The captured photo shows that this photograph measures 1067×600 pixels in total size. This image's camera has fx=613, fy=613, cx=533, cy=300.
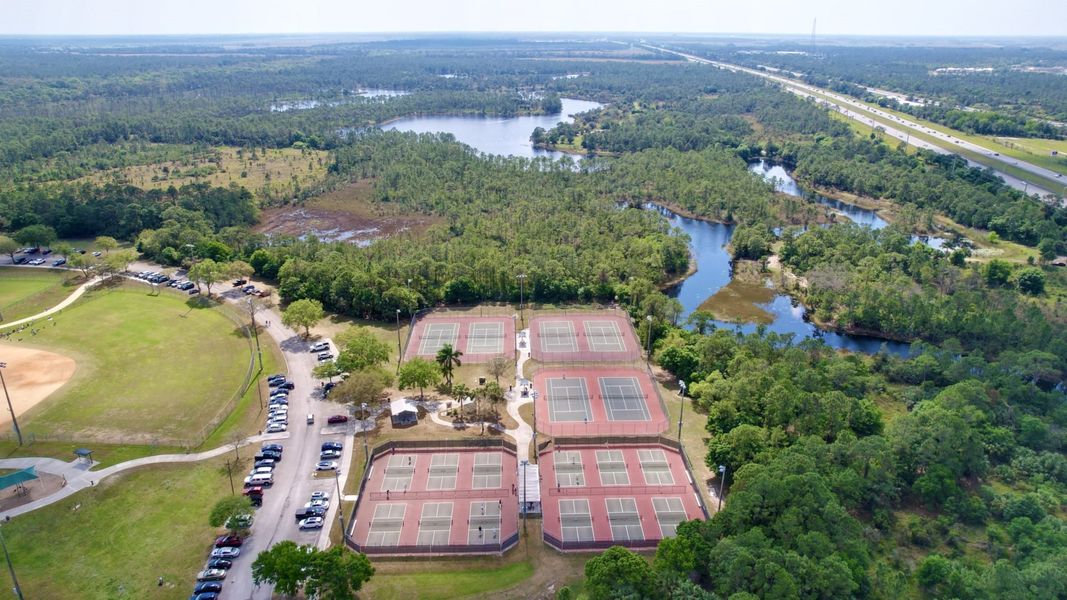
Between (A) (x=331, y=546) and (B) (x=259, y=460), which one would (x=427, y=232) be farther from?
(A) (x=331, y=546)

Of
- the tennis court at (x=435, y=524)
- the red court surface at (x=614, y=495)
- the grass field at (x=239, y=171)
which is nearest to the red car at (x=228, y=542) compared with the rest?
the tennis court at (x=435, y=524)

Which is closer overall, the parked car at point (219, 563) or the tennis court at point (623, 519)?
the parked car at point (219, 563)

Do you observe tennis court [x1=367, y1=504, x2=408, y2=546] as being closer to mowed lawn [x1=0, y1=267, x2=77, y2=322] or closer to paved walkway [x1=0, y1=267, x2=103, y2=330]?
paved walkway [x1=0, y1=267, x2=103, y2=330]

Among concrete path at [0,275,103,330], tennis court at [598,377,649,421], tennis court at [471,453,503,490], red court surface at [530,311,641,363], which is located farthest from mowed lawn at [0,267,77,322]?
tennis court at [598,377,649,421]

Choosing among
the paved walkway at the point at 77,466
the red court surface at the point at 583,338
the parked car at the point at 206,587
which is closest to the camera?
the parked car at the point at 206,587

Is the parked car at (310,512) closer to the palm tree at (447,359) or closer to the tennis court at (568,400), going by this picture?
the palm tree at (447,359)

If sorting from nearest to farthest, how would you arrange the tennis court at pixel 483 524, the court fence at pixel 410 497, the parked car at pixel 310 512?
1. the court fence at pixel 410 497
2. the tennis court at pixel 483 524
3. the parked car at pixel 310 512

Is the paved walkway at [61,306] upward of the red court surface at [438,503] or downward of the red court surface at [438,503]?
upward

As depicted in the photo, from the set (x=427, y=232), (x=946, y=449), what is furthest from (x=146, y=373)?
(x=946, y=449)


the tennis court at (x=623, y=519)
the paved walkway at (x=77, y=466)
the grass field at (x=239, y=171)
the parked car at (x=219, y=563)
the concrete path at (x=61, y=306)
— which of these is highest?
the grass field at (x=239, y=171)
